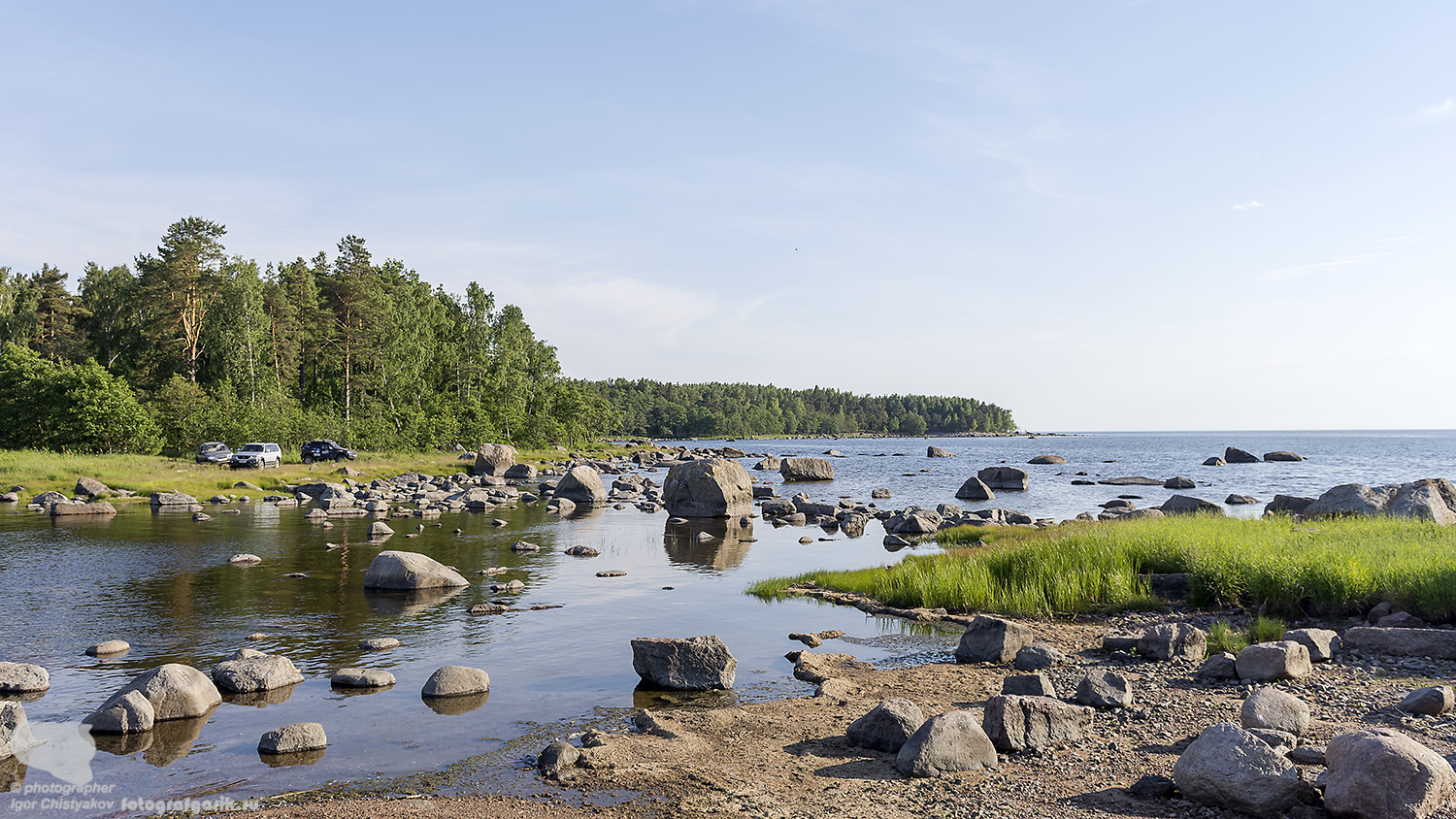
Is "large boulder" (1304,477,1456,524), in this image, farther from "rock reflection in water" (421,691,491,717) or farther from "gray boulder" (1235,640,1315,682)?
"rock reflection in water" (421,691,491,717)

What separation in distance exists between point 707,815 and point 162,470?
5762 cm

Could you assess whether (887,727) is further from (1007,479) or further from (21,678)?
(1007,479)

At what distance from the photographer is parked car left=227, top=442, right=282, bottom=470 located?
58.5m

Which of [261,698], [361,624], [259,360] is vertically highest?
[259,360]

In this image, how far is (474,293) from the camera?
104688 millimetres

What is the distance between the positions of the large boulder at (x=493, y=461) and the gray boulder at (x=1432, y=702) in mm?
70345

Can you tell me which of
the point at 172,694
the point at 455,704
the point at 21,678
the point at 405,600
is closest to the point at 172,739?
the point at 172,694

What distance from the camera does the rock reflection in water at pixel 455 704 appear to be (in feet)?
38.9

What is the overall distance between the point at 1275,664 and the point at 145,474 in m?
59.2

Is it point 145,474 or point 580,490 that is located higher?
point 145,474

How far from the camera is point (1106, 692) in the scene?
10883mm

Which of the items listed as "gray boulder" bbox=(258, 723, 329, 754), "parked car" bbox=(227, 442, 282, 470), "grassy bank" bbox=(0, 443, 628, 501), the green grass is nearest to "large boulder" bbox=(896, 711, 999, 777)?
"gray boulder" bbox=(258, 723, 329, 754)

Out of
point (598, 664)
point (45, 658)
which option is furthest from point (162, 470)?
point (598, 664)

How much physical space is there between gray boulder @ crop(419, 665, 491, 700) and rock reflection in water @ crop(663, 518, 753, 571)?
48.1ft
